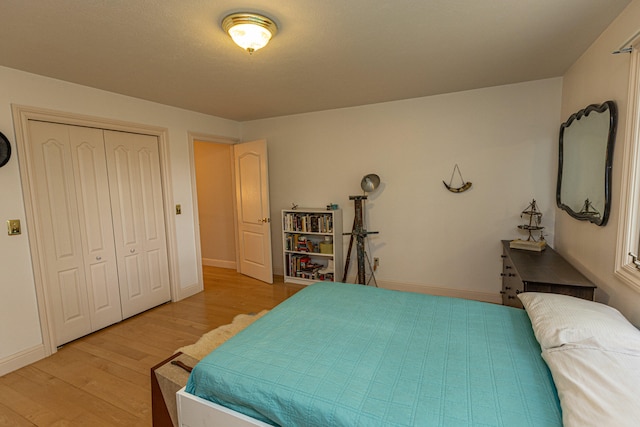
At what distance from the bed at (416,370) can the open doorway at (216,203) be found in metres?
3.45

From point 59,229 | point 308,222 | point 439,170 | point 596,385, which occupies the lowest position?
point 596,385

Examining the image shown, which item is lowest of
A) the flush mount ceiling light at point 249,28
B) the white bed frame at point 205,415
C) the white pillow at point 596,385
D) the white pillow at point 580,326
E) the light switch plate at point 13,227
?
the white bed frame at point 205,415

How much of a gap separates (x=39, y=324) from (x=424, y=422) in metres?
3.10

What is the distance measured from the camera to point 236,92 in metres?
3.03

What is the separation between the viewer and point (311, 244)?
4168 mm

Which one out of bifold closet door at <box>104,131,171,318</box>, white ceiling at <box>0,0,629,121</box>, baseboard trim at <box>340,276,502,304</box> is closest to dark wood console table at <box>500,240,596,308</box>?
baseboard trim at <box>340,276,502,304</box>

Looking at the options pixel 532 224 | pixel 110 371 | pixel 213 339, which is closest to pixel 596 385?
pixel 213 339

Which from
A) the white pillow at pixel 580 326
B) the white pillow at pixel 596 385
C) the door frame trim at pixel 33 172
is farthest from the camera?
the door frame trim at pixel 33 172

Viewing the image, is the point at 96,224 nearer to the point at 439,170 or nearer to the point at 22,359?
the point at 22,359

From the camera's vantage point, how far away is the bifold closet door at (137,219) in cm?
309

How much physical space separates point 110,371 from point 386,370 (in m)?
2.23

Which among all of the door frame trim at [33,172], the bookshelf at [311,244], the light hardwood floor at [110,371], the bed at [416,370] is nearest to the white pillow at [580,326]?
the bed at [416,370]

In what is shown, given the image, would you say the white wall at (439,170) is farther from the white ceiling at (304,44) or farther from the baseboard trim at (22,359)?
the baseboard trim at (22,359)

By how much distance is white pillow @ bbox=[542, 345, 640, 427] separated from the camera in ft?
2.90
